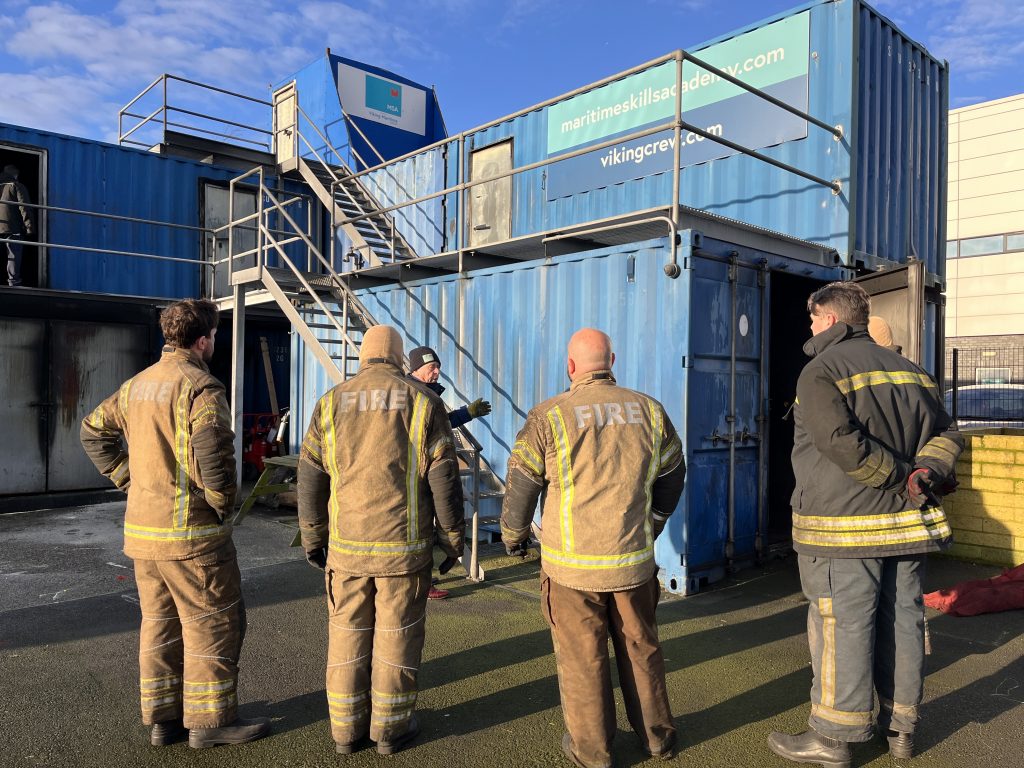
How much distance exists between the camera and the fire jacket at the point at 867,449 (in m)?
3.11

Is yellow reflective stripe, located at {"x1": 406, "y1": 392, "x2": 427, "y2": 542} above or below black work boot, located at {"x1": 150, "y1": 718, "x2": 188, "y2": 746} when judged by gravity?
above

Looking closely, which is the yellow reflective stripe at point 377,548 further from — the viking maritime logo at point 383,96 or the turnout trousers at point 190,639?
the viking maritime logo at point 383,96

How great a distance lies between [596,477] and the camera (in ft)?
10.3

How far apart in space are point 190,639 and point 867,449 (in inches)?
120

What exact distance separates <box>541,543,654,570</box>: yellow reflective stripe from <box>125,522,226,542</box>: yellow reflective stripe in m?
1.58

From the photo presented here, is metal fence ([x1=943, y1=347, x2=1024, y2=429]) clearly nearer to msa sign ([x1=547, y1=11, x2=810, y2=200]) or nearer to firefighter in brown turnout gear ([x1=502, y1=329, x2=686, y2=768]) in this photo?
msa sign ([x1=547, y1=11, x2=810, y2=200])

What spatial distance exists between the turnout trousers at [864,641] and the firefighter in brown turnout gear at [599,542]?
2.33ft

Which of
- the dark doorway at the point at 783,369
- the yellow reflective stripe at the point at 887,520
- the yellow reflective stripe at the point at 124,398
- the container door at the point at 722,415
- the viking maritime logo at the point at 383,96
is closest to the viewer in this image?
the yellow reflective stripe at the point at 887,520

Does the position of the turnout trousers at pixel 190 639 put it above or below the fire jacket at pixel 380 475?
below

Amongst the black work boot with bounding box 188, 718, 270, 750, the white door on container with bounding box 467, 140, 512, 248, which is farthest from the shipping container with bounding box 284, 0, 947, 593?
the black work boot with bounding box 188, 718, 270, 750

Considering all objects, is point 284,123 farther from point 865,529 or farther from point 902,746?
point 902,746

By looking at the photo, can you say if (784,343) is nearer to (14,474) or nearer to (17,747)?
(17,747)

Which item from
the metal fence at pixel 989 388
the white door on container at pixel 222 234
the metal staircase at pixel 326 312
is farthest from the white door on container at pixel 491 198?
the metal fence at pixel 989 388

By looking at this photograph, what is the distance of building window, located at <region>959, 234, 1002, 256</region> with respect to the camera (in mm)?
29406
